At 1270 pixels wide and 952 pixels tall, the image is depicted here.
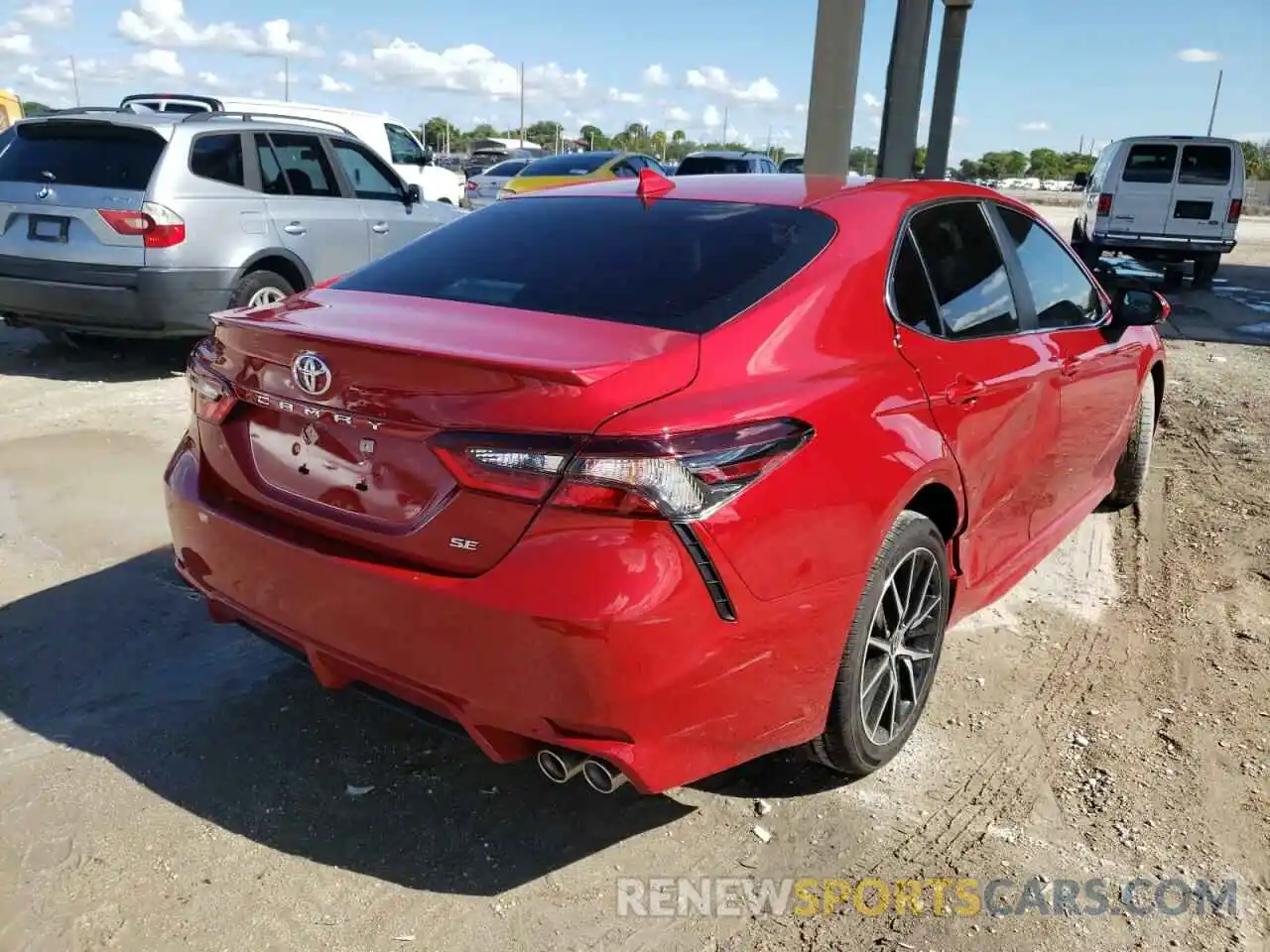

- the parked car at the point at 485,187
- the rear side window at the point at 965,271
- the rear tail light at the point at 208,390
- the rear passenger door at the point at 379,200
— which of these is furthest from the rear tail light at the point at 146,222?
the parked car at the point at 485,187

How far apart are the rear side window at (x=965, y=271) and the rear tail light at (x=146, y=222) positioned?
5.40 meters

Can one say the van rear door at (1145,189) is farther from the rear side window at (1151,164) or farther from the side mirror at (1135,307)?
the side mirror at (1135,307)

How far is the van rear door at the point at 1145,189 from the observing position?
51.9 ft

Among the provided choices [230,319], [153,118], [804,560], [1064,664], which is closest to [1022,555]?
[1064,664]

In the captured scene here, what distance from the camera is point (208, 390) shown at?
2.70 m

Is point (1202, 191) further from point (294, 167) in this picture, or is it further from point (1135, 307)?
point (294, 167)

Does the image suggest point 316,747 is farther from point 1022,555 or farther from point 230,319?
point 1022,555

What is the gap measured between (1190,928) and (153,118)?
7.39m

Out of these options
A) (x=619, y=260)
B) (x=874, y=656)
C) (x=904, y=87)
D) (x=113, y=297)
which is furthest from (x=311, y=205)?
(x=904, y=87)

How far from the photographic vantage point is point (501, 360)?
216 cm

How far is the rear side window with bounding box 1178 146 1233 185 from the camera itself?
1568cm

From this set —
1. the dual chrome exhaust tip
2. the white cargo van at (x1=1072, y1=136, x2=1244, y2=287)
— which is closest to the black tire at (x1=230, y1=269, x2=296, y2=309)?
the dual chrome exhaust tip

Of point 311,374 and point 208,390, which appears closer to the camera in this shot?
point 311,374

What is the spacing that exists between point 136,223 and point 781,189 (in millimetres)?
5170
